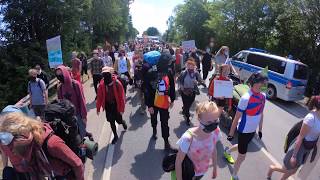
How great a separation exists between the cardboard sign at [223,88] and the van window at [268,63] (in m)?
6.56

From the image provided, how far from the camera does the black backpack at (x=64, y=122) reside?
4125 mm

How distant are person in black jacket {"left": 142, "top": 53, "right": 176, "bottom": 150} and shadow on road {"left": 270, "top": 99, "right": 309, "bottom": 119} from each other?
6.65 m

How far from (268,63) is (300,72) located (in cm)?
154

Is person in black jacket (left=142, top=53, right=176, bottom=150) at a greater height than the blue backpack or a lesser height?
lesser

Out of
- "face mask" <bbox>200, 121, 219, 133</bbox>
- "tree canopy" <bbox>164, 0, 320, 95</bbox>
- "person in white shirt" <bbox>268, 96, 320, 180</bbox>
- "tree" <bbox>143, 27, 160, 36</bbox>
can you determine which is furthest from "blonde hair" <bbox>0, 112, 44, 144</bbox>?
"tree" <bbox>143, 27, 160, 36</bbox>

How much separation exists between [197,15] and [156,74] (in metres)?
46.9

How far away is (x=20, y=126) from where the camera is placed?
10.3ft

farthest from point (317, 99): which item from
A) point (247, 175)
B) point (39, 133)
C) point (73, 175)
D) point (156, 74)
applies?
point (39, 133)

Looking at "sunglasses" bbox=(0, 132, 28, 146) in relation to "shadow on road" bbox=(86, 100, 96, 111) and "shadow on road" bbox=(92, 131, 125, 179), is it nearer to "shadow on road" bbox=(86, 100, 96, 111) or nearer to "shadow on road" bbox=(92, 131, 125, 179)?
"shadow on road" bbox=(92, 131, 125, 179)

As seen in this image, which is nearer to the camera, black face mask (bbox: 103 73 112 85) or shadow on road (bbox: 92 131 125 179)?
shadow on road (bbox: 92 131 125 179)

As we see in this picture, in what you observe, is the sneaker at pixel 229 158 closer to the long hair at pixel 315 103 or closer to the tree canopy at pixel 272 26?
the long hair at pixel 315 103

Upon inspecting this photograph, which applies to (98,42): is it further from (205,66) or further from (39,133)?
(39,133)

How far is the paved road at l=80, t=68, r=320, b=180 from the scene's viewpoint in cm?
650

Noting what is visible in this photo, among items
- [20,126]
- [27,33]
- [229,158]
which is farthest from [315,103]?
[27,33]
